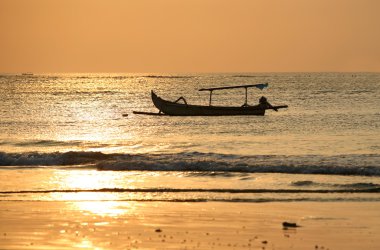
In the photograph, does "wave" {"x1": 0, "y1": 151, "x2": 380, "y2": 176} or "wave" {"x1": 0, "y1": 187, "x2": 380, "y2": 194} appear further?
"wave" {"x1": 0, "y1": 151, "x2": 380, "y2": 176}

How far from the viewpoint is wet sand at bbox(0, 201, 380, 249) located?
48.7ft

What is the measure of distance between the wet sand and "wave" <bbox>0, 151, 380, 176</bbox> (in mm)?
7241

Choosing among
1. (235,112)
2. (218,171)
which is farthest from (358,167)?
(235,112)

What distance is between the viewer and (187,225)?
16.5m

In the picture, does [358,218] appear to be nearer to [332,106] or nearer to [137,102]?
[332,106]

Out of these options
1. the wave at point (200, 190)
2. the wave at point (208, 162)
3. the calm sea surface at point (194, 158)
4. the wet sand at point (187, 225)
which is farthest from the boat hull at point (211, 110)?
the wet sand at point (187, 225)

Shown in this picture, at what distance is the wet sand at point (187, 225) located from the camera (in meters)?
14.8

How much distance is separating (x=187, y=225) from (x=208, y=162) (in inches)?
458

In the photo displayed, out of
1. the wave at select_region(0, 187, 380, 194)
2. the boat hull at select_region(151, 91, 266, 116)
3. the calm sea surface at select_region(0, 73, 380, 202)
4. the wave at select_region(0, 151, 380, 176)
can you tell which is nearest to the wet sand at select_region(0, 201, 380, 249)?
the calm sea surface at select_region(0, 73, 380, 202)

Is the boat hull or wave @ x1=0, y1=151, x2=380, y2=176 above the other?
the boat hull

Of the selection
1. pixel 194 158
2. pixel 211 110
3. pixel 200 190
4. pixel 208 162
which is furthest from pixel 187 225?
pixel 211 110

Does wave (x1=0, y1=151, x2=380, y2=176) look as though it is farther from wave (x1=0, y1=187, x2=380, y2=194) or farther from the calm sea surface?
wave (x1=0, y1=187, x2=380, y2=194)

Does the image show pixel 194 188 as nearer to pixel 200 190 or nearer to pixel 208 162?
pixel 200 190

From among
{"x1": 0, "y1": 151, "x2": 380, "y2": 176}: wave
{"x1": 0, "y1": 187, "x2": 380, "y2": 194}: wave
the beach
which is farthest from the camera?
{"x1": 0, "y1": 151, "x2": 380, "y2": 176}: wave
